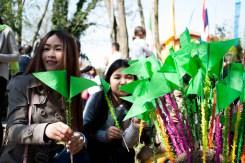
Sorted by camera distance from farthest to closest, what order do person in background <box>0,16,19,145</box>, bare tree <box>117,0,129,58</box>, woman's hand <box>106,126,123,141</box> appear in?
bare tree <box>117,0,129,58</box>, person in background <box>0,16,19,145</box>, woman's hand <box>106,126,123,141</box>

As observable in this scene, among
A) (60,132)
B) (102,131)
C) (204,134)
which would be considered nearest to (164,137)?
(204,134)

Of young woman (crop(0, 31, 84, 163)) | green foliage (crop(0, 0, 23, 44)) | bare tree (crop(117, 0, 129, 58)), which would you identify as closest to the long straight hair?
young woman (crop(0, 31, 84, 163))

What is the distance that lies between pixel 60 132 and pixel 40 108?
1.18 feet

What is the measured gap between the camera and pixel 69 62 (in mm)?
2176

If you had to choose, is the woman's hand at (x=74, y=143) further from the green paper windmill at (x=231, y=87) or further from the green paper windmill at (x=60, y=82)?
the green paper windmill at (x=231, y=87)

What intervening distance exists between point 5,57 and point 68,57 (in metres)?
1.20

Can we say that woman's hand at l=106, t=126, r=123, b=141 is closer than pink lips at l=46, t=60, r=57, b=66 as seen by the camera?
No

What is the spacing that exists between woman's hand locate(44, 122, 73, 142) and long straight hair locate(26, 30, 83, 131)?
0.38 meters

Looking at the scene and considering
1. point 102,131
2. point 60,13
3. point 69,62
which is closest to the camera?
point 69,62

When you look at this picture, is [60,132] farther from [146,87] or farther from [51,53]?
[51,53]

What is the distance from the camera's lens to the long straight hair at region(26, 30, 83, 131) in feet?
7.07

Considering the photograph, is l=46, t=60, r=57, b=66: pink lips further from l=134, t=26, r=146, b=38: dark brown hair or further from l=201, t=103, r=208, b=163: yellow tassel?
l=134, t=26, r=146, b=38: dark brown hair

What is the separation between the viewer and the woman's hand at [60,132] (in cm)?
173

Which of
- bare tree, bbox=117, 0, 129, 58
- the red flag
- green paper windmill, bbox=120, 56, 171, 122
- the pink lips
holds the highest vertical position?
bare tree, bbox=117, 0, 129, 58
